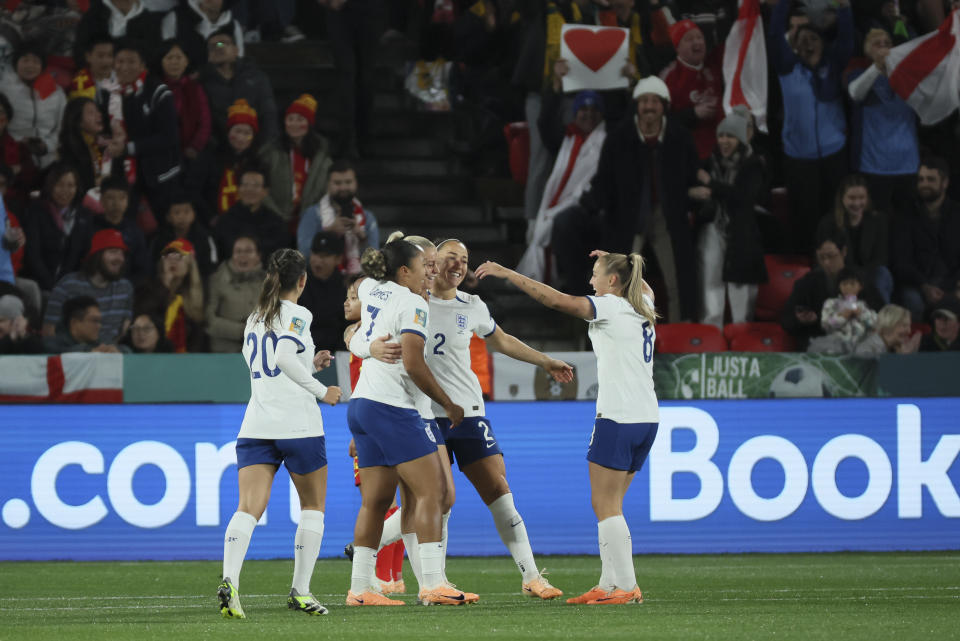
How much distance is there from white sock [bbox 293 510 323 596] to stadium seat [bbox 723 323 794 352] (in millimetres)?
6440

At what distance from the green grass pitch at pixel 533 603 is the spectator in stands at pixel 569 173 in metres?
3.53

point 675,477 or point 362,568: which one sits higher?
point 675,477

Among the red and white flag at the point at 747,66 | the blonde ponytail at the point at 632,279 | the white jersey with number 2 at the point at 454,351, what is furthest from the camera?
the red and white flag at the point at 747,66

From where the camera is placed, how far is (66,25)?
15789 millimetres

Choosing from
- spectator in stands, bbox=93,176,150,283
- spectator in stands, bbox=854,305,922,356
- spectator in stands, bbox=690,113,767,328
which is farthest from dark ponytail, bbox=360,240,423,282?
spectator in stands, bbox=690,113,767,328

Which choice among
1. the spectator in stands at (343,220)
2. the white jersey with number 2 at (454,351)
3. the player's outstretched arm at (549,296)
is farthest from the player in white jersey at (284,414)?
the spectator in stands at (343,220)

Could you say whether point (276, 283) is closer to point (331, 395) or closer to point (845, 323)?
point (331, 395)

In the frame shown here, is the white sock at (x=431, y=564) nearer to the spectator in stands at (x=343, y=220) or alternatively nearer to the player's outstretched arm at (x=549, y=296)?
the player's outstretched arm at (x=549, y=296)

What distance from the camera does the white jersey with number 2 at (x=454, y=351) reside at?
30.6 feet

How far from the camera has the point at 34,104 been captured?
15.0m

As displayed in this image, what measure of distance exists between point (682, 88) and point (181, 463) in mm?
6609

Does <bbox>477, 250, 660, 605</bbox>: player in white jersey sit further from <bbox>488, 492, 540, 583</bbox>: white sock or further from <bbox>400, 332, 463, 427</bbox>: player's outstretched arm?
<bbox>400, 332, 463, 427</bbox>: player's outstretched arm

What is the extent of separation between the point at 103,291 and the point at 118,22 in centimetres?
351

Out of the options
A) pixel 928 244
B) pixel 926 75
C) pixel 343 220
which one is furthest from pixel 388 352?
pixel 926 75
